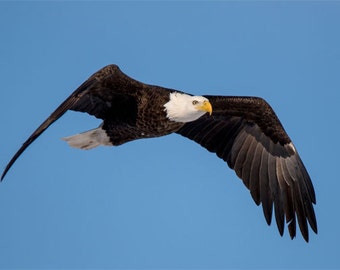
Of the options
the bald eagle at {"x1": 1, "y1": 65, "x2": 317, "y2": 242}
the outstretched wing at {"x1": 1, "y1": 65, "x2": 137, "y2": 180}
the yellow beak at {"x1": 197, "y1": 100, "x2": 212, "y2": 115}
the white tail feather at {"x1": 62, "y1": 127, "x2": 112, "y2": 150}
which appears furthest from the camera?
the white tail feather at {"x1": 62, "y1": 127, "x2": 112, "y2": 150}

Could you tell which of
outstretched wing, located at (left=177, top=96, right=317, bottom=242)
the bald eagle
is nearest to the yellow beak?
the bald eagle

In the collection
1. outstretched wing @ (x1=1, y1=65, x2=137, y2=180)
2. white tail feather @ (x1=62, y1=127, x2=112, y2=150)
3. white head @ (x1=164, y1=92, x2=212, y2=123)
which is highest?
white head @ (x1=164, y1=92, x2=212, y2=123)

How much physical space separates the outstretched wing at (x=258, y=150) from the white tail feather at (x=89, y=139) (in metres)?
1.30

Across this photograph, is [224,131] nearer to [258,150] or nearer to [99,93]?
[258,150]

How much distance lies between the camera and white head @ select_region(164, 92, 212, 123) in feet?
30.7

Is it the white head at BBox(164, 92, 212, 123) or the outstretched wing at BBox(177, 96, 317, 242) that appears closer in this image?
the white head at BBox(164, 92, 212, 123)

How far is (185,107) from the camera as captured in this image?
9.44 metres

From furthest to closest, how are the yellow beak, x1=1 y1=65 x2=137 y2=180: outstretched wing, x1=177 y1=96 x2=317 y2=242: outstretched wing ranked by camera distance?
x1=177 y1=96 x2=317 y2=242: outstretched wing → the yellow beak → x1=1 y1=65 x2=137 y2=180: outstretched wing

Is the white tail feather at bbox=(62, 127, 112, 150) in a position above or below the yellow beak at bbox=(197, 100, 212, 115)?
below

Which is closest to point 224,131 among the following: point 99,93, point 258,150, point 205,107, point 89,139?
point 258,150

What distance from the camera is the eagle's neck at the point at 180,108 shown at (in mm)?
9359

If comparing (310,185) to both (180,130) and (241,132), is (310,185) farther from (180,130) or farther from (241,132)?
(180,130)

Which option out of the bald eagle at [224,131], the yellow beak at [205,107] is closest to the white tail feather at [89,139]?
the bald eagle at [224,131]

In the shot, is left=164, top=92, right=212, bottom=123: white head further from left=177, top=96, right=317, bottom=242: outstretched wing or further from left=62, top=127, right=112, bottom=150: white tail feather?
left=62, top=127, right=112, bottom=150: white tail feather
